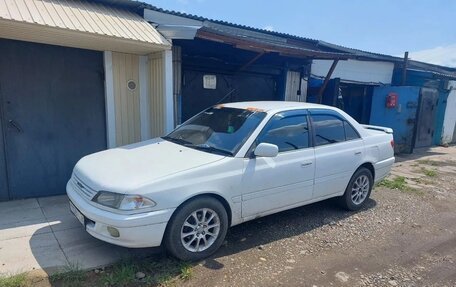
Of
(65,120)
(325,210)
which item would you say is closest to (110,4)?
(65,120)

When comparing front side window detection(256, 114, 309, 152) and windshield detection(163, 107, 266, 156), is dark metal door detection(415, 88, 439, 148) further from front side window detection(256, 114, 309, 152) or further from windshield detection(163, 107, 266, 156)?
windshield detection(163, 107, 266, 156)

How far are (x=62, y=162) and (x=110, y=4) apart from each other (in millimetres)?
2848

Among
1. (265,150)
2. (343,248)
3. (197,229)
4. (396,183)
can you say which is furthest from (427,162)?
(197,229)

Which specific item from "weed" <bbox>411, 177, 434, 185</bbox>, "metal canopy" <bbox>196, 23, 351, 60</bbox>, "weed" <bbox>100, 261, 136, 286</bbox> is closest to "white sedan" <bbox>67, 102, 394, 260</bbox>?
"weed" <bbox>100, 261, 136, 286</bbox>

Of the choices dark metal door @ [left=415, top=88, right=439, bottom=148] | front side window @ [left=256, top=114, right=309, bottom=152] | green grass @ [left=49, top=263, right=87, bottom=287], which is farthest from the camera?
dark metal door @ [left=415, top=88, right=439, bottom=148]

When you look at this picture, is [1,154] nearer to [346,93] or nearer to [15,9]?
[15,9]

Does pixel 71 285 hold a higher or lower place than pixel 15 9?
lower

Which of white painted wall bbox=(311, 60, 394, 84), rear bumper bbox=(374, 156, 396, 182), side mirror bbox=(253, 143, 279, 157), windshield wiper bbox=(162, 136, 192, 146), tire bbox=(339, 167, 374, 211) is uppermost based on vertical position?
white painted wall bbox=(311, 60, 394, 84)

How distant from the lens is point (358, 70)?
10539 millimetres

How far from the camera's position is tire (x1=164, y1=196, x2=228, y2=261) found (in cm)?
313

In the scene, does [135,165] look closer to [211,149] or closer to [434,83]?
[211,149]

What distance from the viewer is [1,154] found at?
4781mm

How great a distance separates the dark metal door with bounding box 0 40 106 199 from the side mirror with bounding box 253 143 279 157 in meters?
3.30

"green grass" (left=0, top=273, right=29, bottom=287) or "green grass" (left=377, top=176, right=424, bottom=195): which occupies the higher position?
"green grass" (left=0, top=273, right=29, bottom=287)
